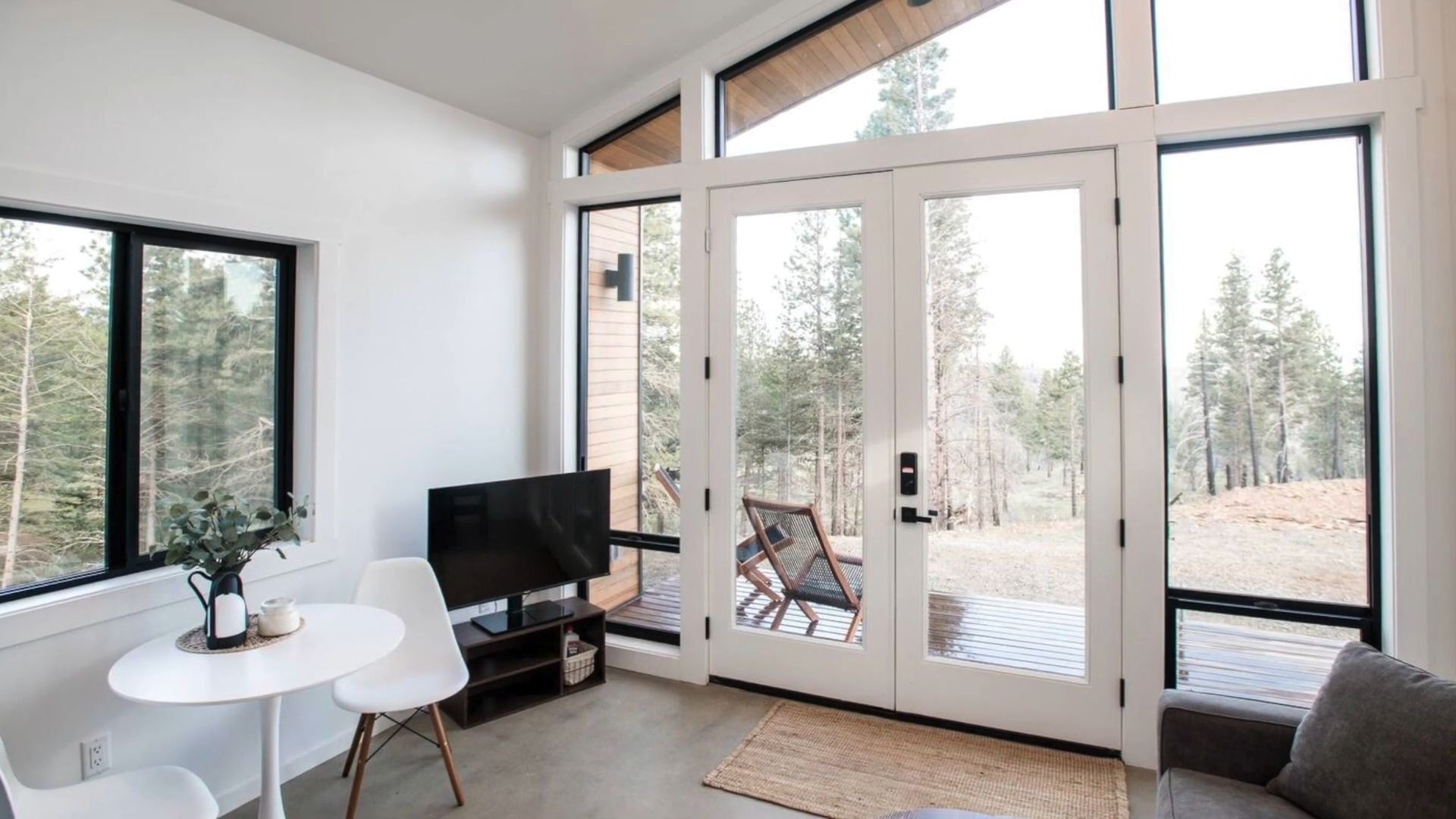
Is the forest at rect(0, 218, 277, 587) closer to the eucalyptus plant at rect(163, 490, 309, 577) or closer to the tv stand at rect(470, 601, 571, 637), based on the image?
the eucalyptus plant at rect(163, 490, 309, 577)

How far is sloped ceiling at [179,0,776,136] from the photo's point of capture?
2590 mm

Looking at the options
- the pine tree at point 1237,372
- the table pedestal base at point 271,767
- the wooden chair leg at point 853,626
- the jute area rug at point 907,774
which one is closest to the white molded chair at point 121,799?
the table pedestal base at point 271,767

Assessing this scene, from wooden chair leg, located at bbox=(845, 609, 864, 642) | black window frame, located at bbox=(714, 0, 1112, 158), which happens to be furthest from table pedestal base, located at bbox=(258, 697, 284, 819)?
black window frame, located at bbox=(714, 0, 1112, 158)

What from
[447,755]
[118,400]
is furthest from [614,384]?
[118,400]

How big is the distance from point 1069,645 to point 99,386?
3.53 meters

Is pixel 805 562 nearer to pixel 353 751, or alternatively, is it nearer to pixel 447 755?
pixel 447 755

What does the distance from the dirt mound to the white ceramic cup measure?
10.3ft

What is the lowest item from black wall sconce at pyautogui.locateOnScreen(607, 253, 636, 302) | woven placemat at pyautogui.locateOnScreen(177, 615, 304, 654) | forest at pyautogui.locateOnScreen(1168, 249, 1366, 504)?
woven placemat at pyautogui.locateOnScreen(177, 615, 304, 654)

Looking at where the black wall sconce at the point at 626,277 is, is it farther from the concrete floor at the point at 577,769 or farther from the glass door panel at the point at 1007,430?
the concrete floor at the point at 577,769

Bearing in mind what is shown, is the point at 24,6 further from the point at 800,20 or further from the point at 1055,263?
the point at 1055,263

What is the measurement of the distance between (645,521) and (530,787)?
1394mm

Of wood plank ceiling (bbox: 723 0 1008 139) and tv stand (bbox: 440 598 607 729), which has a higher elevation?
wood plank ceiling (bbox: 723 0 1008 139)

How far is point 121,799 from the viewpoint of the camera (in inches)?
70.5

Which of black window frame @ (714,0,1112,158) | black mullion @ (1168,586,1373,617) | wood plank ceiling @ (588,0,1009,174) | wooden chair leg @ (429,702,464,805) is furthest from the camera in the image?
black window frame @ (714,0,1112,158)
